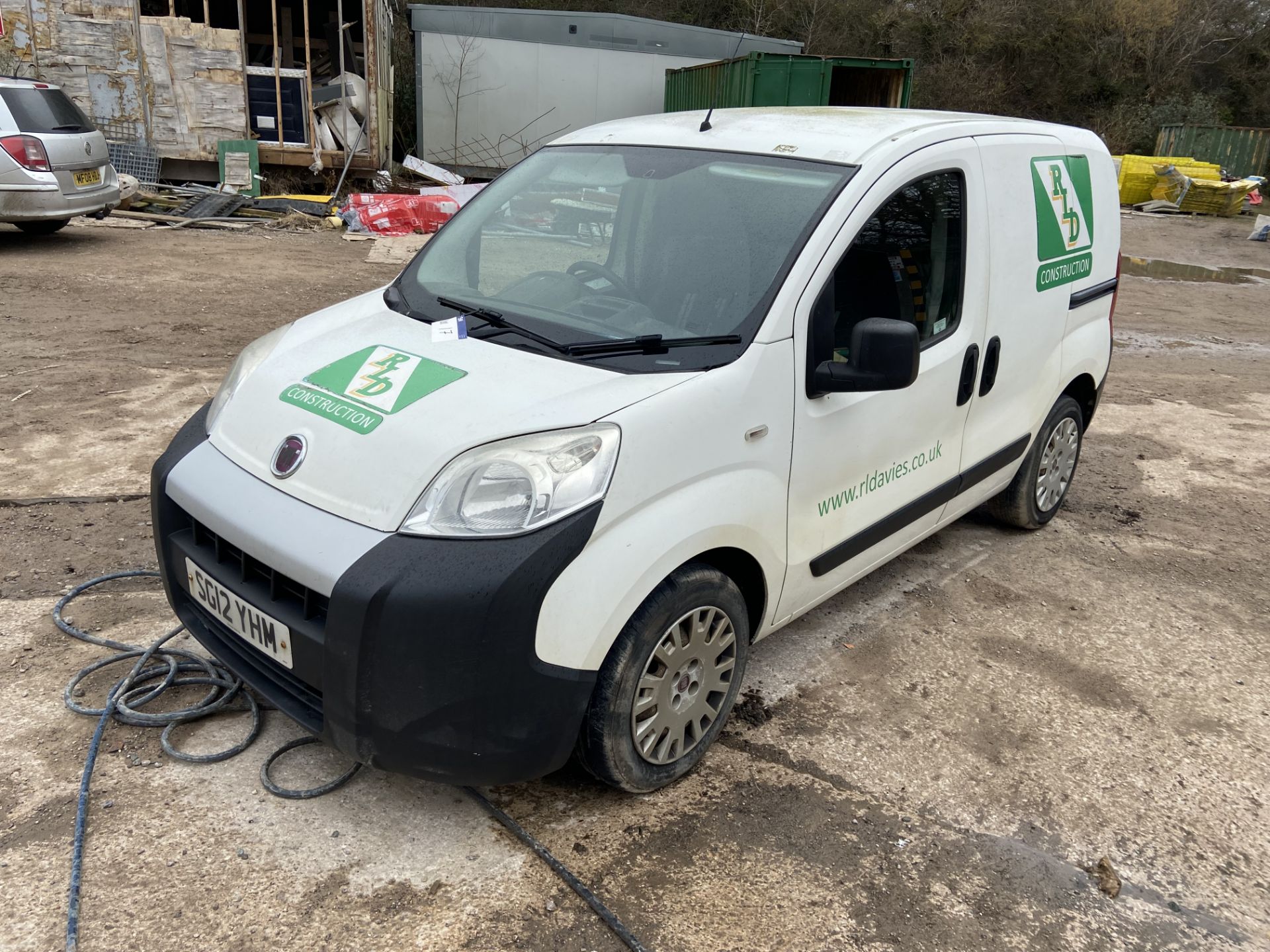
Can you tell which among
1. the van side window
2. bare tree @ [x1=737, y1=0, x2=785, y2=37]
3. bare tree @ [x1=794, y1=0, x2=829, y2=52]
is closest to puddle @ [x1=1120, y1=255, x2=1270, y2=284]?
the van side window

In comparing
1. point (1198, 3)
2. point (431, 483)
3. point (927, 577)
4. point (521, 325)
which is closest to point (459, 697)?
point (431, 483)

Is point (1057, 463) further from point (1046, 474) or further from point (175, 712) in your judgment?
point (175, 712)

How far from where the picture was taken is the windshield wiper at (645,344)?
2617 millimetres

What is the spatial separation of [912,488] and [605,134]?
5.68 feet

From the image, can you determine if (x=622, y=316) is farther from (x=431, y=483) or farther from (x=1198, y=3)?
(x=1198, y=3)

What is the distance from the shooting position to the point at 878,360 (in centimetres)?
264

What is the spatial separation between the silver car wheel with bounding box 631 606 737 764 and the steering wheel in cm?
101

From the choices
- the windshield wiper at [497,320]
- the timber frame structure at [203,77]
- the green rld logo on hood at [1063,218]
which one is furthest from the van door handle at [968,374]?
the timber frame structure at [203,77]

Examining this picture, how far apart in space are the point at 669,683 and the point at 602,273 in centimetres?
131

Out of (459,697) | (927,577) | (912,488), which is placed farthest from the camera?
(927,577)

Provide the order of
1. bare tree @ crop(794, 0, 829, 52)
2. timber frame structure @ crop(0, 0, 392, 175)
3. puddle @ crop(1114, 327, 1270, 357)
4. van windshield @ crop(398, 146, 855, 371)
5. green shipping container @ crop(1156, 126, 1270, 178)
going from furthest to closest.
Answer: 1. bare tree @ crop(794, 0, 829, 52)
2. green shipping container @ crop(1156, 126, 1270, 178)
3. timber frame structure @ crop(0, 0, 392, 175)
4. puddle @ crop(1114, 327, 1270, 357)
5. van windshield @ crop(398, 146, 855, 371)

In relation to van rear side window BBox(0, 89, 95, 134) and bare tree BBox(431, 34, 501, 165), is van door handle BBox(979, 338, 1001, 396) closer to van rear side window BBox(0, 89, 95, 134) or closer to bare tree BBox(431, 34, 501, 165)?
van rear side window BBox(0, 89, 95, 134)

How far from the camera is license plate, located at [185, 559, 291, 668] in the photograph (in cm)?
235

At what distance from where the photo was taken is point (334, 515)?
2.30 m
